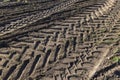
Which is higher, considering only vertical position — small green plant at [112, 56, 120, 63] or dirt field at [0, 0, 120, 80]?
dirt field at [0, 0, 120, 80]

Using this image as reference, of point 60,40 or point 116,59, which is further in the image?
point 60,40

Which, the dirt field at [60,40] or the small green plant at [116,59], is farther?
the small green plant at [116,59]

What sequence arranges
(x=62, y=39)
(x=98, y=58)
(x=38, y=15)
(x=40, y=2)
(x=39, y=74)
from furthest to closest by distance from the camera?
(x=40, y=2) < (x=38, y=15) < (x=62, y=39) < (x=98, y=58) < (x=39, y=74)

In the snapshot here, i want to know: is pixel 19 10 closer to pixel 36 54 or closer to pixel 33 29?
pixel 33 29

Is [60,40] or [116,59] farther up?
[60,40]

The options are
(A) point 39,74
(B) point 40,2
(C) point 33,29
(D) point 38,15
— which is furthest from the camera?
(B) point 40,2

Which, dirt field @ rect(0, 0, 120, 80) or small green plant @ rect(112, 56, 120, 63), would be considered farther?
small green plant @ rect(112, 56, 120, 63)

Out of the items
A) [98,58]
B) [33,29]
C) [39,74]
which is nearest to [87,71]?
[98,58]

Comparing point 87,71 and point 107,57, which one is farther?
point 107,57
